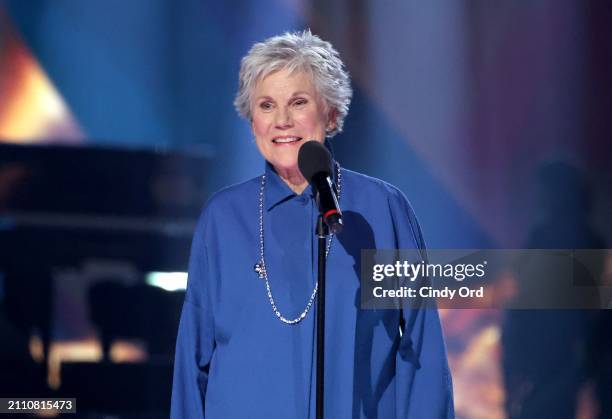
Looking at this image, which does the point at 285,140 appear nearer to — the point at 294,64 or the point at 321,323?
the point at 294,64

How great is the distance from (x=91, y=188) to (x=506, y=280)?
149 cm

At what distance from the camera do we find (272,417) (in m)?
2.15

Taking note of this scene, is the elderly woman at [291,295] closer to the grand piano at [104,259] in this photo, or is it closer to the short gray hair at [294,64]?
the short gray hair at [294,64]

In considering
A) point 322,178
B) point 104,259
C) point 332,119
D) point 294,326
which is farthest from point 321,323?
point 104,259

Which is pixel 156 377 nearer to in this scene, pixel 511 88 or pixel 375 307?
pixel 375 307

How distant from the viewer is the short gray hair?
2258mm

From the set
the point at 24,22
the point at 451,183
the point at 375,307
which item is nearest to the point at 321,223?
the point at 375,307

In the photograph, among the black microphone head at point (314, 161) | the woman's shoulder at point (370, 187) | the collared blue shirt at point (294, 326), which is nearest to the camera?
the black microphone head at point (314, 161)

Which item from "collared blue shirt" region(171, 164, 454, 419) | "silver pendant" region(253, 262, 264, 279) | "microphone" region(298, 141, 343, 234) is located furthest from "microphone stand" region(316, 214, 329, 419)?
"silver pendant" region(253, 262, 264, 279)

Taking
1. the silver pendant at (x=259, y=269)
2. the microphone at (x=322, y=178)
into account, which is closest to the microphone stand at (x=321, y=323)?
the microphone at (x=322, y=178)

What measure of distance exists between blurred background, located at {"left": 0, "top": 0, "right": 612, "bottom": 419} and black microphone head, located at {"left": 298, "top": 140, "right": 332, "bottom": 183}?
4.16 feet

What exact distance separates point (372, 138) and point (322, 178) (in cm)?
137

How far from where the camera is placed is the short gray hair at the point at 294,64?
2258 millimetres

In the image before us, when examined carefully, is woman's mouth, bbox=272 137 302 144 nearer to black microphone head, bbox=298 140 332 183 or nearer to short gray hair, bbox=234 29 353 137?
short gray hair, bbox=234 29 353 137
